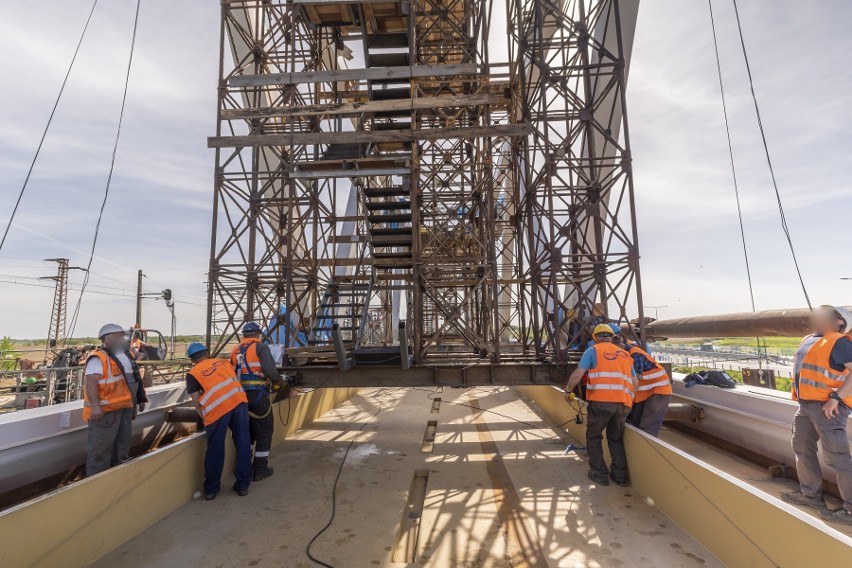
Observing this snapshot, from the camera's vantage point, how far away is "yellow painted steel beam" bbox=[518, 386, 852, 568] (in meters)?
2.74

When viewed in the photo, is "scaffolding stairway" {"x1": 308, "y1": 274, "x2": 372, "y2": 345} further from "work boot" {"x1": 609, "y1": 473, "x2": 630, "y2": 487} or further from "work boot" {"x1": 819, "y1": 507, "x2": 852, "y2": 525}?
"work boot" {"x1": 819, "y1": 507, "x2": 852, "y2": 525}

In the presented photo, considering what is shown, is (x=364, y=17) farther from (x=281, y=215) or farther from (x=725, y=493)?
(x=725, y=493)

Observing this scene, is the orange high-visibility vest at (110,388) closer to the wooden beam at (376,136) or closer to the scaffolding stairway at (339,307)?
the scaffolding stairway at (339,307)

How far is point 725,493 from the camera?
140 inches

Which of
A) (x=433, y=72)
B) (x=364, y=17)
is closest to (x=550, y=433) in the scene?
(x=433, y=72)

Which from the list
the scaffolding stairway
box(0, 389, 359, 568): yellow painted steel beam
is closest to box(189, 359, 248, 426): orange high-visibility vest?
box(0, 389, 359, 568): yellow painted steel beam

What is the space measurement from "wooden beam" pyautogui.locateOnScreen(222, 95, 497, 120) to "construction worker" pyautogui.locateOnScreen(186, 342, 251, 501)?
583 cm

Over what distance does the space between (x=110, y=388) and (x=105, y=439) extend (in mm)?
614

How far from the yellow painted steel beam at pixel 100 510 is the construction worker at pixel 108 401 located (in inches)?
34.5

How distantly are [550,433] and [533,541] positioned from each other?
435 cm

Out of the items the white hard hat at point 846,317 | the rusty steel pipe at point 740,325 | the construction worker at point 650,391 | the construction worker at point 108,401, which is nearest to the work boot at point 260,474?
the construction worker at point 108,401

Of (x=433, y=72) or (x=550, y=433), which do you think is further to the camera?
(x=433, y=72)

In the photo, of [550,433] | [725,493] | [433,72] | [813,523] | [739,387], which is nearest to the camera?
[813,523]

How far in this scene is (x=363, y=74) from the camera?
30.2ft
